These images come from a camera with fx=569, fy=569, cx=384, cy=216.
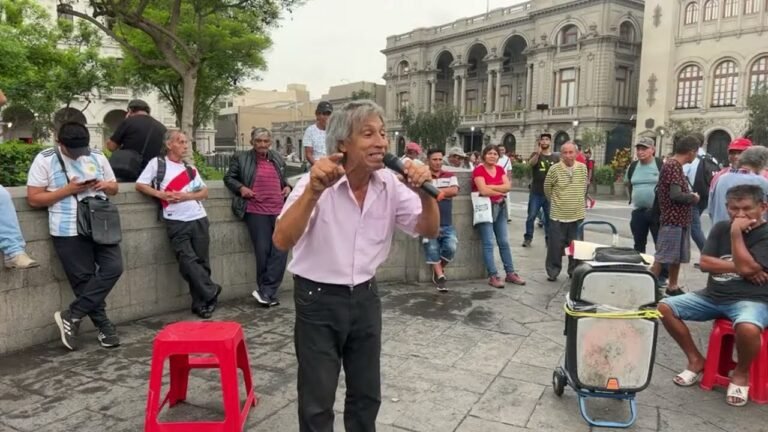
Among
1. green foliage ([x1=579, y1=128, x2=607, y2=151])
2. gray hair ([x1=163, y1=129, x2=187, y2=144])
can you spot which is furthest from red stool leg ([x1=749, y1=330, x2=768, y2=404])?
green foliage ([x1=579, y1=128, x2=607, y2=151])

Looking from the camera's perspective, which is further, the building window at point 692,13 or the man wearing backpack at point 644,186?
the building window at point 692,13

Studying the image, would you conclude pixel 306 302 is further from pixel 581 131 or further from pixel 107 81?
pixel 581 131

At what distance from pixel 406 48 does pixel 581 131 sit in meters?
25.3

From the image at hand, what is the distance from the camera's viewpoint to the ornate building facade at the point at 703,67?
1439 inches

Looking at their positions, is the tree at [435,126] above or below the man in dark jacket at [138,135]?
above

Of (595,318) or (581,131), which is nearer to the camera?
(595,318)

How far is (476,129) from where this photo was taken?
55.3 m

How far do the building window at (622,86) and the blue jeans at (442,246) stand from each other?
44763 mm

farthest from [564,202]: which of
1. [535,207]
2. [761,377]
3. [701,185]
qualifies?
[761,377]

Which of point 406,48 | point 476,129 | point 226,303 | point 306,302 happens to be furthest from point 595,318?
point 406,48

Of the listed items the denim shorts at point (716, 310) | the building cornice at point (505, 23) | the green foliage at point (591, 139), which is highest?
the building cornice at point (505, 23)

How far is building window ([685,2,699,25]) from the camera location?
39.2 m

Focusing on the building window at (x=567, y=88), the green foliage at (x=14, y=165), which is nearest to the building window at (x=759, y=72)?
the building window at (x=567, y=88)

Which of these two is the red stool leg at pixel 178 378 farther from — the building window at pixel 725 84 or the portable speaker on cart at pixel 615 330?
the building window at pixel 725 84
